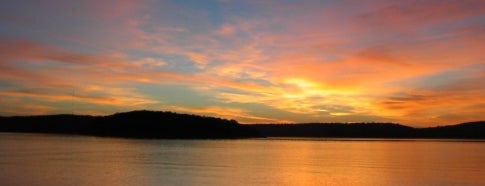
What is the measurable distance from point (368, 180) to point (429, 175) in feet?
19.8

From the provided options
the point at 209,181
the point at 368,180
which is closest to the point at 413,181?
the point at 368,180

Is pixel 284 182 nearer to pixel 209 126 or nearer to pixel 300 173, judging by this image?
pixel 300 173

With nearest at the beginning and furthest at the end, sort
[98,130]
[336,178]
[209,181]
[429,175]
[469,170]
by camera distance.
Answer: [209,181] → [336,178] → [429,175] → [469,170] → [98,130]

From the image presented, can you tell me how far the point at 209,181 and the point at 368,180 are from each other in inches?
409

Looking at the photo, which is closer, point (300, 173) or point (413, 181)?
point (413, 181)

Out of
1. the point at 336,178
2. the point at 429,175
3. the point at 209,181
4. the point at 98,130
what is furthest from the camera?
the point at 98,130

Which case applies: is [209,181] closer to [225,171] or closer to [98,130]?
[225,171]

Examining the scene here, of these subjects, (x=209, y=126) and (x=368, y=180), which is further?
(x=209, y=126)

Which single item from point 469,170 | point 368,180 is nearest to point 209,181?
point 368,180

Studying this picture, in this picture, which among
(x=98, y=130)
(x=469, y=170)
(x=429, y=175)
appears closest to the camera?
(x=429, y=175)

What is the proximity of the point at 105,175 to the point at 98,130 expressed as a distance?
5685 inches

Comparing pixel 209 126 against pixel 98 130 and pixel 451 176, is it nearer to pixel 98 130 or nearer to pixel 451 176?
pixel 98 130

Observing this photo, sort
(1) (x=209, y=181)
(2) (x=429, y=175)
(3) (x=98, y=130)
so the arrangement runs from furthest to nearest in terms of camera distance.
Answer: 1. (3) (x=98, y=130)
2. (2) (x=429, y=175)
3. (1) (x=209, y=181)

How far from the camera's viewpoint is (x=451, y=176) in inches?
1487
